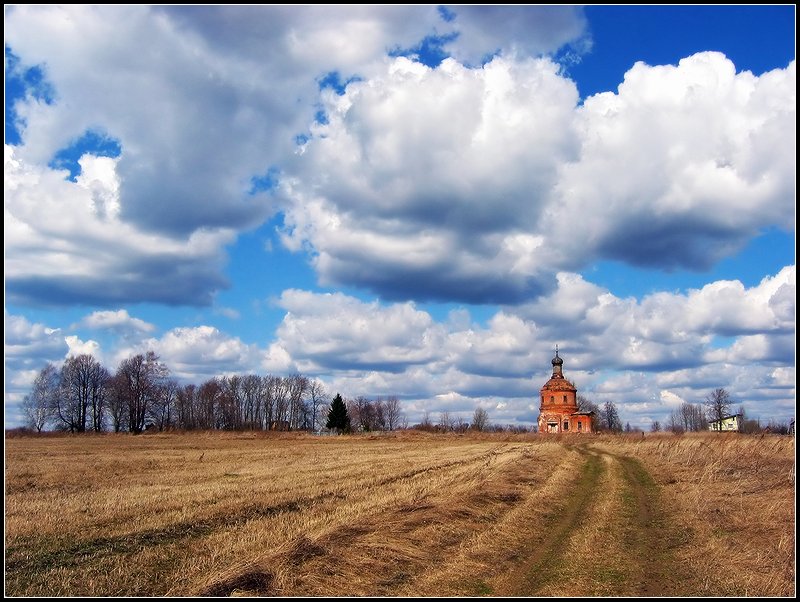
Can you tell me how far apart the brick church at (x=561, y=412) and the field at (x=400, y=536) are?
283 ft

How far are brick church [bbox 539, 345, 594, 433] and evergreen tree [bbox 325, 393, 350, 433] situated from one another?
34.7m

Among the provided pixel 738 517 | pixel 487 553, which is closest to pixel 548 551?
pixel 487 553

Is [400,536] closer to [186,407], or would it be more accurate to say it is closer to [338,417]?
[338,417]

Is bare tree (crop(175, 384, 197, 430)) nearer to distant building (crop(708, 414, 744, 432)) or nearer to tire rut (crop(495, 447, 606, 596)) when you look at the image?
distant building (crop(708, 414, 744, 432))

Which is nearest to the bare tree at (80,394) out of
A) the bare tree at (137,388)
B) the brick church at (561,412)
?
the bare tree at (137,388)

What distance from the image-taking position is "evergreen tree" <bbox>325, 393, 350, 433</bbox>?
11444 centimetres

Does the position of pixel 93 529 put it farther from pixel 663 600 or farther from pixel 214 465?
pixel 214 465

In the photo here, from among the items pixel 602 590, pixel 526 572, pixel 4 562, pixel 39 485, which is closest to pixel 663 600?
pixel 602 590

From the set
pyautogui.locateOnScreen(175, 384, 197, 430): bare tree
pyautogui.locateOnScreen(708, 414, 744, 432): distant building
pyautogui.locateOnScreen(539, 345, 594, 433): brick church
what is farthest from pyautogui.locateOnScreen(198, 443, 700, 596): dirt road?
pyautogui.locateOnScreen(175, 384, 197, 430): bare tree

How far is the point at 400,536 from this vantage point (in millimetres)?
13445

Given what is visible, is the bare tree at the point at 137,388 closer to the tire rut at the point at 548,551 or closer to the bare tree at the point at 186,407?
the bare tree at the point at 186,407

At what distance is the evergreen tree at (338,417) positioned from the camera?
114 m

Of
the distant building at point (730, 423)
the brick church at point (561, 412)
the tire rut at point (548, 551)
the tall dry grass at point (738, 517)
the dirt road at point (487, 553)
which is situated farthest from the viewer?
the distant building at point (730, 423)

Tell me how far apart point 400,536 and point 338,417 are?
103748mm
